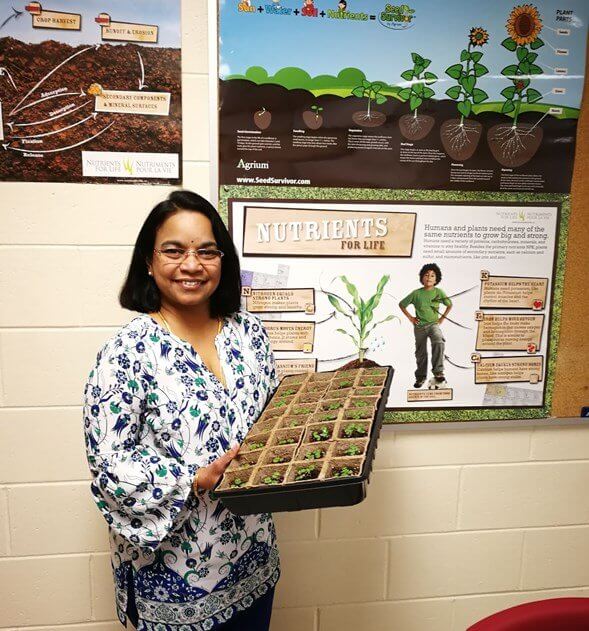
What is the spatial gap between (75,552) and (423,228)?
1346mm

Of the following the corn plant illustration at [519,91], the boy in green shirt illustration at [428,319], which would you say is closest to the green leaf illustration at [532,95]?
the corn plant illustration at [519,91]

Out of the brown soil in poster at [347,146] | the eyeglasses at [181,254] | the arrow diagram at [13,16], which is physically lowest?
the eyeglasses at [181,254]

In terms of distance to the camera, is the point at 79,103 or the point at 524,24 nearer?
the point at 79,103

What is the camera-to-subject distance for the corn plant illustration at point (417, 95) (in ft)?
4.86

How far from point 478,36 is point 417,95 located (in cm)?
23

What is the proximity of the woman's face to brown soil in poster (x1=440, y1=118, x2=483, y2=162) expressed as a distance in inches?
29.9

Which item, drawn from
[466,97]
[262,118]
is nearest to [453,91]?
[466,97]

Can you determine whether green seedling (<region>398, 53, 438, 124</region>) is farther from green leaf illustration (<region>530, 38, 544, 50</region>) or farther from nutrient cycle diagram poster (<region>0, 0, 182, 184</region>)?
nutrient cycle diagram poster (<region>0, 0, 182, 184</region>)

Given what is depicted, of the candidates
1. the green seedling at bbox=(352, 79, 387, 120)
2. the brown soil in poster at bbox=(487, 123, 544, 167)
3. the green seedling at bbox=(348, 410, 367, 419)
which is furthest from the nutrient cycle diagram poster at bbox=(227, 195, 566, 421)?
the green seedling at bbox=(348, 410, 367, 419)

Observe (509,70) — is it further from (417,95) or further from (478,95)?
(417,95)

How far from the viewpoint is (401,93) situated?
58.4 inches

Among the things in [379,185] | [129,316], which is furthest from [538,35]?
[129,316]

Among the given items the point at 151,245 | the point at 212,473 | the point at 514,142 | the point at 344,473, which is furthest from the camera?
the point at 514,142

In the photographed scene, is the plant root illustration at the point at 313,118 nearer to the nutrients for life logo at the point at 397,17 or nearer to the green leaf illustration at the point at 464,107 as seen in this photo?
the nutrients for life logo at the point at 397,17
